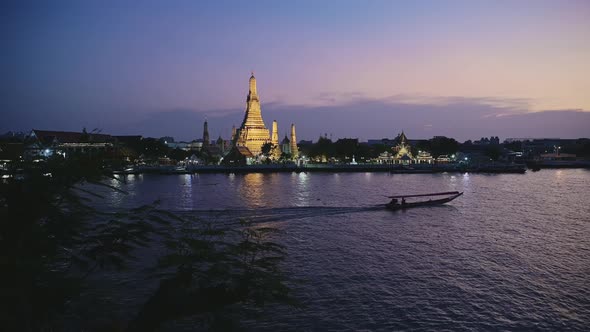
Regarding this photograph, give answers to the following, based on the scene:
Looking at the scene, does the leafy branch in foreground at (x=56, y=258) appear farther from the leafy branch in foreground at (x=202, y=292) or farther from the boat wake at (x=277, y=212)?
the boat wake at (x=277, y=212)

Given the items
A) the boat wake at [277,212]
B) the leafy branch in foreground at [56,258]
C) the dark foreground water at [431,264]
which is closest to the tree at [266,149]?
the dark foreground water at [431,264]

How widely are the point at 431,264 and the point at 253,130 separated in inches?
4347

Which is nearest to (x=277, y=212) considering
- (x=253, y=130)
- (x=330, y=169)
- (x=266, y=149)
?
(x=330, y=169)

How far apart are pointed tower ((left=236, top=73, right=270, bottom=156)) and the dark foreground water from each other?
273ft

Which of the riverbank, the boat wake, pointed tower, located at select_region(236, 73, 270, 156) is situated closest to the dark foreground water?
the boat wake

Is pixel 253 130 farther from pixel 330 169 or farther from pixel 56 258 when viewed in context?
pixel 56 258

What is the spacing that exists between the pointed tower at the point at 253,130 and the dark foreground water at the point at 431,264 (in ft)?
273

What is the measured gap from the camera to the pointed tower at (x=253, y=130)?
417 ft

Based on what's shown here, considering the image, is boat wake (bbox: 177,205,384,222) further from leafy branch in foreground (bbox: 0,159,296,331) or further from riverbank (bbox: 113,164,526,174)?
riverbank (bbox: 113,164,526,174)

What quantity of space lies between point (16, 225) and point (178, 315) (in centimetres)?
201

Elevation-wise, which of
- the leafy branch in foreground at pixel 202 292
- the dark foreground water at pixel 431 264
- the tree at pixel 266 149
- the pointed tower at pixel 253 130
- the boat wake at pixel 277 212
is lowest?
the dark foreground water at pixel 431 264

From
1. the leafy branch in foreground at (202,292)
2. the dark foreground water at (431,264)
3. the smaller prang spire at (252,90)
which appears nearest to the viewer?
the leafy branch in foreground at (202,292)

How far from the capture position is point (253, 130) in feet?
424

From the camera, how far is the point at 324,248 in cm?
2467
